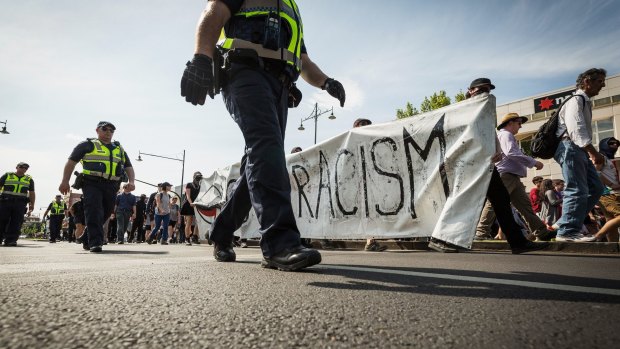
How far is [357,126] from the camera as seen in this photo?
6359 millimetres

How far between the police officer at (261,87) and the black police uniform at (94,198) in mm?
3703

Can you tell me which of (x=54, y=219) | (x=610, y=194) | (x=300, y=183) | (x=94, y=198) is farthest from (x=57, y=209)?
(x=610, y=194)

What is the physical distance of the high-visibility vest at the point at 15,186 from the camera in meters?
9.12

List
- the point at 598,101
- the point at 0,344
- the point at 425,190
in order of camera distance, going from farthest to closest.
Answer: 1. the point at 598,101
2. the point at 425,190
3. the point at 0,344

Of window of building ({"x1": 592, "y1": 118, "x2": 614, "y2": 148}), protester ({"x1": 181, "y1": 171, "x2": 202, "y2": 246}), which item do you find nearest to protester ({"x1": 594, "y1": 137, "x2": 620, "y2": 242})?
protester ({"x1": 181, "y1": 171, "x2": 202, "y2": 246})

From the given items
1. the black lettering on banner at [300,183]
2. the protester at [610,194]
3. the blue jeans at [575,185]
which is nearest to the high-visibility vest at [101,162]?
the black lettering on banner at [300,183]

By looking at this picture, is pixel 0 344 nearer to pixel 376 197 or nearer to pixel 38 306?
pixel 38 306

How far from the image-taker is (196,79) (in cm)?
221

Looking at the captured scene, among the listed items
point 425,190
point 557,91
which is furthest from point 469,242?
point 557,91

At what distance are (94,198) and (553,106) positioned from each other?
32362 millimetres

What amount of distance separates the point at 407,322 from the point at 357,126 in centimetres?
557

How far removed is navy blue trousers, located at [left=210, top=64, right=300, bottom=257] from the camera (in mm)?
2211

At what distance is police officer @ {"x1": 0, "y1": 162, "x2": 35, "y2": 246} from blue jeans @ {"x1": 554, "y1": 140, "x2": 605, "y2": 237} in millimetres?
10993

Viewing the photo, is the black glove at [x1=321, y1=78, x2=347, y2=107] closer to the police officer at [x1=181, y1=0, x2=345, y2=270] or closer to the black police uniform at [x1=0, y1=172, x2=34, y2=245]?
the police officer at [x1=181, y1=0, x2=345, y2=270]
